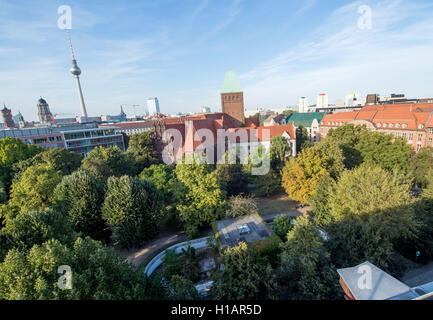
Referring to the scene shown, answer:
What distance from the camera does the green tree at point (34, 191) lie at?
2252 cm

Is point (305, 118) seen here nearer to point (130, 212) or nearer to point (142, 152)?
point (142, 152)

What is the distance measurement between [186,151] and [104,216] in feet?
71.2

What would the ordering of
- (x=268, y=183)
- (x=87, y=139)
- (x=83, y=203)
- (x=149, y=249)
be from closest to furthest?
(x=83, y=203) < (x=149, y=249) < (x=268, y=183) < (x=87, y=139)

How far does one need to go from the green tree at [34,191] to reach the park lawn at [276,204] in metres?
25.0

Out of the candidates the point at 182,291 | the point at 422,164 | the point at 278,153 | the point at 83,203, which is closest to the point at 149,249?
the point at 83,203

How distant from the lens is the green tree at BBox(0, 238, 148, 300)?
9.21 meters

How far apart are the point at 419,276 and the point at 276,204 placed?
1640cm

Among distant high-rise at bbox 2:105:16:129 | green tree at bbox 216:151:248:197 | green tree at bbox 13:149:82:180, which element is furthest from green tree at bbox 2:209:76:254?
distant high-rise at bbox 2:105:16:129

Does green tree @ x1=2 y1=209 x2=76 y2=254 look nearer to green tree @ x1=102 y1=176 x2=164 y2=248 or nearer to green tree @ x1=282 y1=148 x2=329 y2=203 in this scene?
green tree @ x1=102 y1=176 x2=164 y2=248

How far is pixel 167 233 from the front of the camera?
84.6 ft

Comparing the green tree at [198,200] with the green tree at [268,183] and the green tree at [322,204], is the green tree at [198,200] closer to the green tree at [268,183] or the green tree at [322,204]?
the green tree at [322,204]

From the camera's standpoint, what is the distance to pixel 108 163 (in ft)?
119

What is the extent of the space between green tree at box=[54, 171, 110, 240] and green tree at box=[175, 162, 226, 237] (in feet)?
28.9
